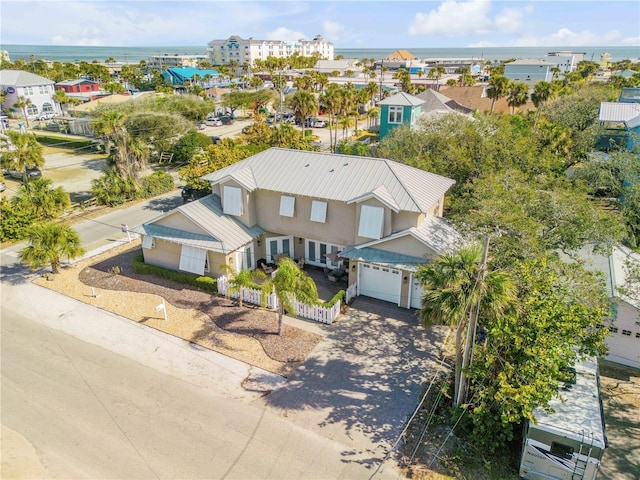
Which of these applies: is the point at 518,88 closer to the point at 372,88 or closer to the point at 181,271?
the point at 372,88

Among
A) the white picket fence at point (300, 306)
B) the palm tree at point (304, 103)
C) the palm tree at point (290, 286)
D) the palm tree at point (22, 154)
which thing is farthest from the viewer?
the palm tree at point (304, 103)

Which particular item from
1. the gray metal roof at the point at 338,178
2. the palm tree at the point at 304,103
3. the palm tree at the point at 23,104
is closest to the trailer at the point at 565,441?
the gray metal roof at the point at 338,178

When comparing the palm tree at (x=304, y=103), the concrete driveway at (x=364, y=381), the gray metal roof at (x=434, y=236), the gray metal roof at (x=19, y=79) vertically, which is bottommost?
the concrete driveway at (x=364, y=381)

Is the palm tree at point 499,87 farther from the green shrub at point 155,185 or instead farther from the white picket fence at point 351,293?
the white picket fence at point 351,293

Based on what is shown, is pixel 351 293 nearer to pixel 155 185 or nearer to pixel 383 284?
pixel 383 284

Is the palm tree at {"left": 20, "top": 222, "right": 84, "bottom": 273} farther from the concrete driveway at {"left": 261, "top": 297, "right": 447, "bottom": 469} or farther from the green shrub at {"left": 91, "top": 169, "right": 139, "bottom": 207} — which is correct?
the concrete driveway at {"left": 261, "top": 297, "right": 447, "bottom": 469}

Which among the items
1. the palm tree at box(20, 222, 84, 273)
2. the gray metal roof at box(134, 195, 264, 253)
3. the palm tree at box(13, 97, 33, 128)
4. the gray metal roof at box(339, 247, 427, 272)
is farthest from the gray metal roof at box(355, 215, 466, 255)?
the palm tree at box(13, 97, 33, 128)
